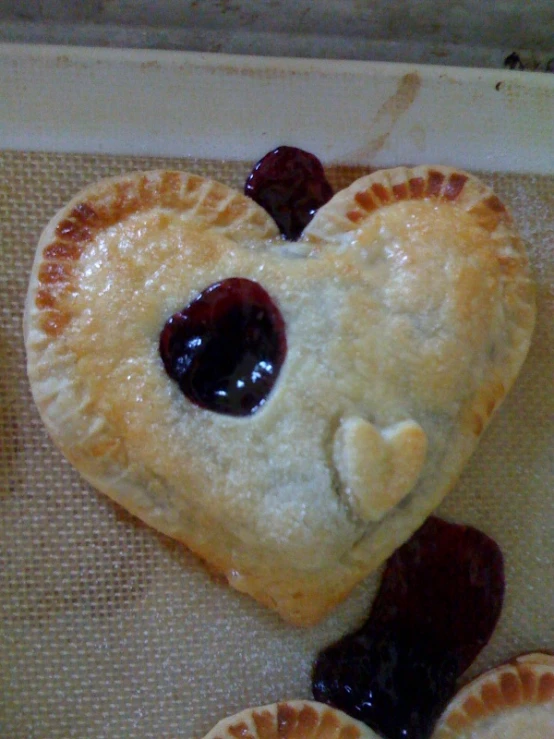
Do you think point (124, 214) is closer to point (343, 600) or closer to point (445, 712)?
point (343, 600)

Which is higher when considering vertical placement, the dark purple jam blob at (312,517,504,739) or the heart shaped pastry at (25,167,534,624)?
the heart shaped pastry at (25,167,534,624)

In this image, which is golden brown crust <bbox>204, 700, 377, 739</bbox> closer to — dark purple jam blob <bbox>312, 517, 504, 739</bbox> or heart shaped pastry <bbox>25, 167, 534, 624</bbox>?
dark purple jam blob <bbox>312, 517, 504, 739</bbox>

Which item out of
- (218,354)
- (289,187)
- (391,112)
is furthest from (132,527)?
(391,112)

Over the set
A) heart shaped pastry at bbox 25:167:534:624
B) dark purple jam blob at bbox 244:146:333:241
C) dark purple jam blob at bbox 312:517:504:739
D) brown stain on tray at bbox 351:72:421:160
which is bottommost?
dark purple jam blob at bbox 312:517:504:739

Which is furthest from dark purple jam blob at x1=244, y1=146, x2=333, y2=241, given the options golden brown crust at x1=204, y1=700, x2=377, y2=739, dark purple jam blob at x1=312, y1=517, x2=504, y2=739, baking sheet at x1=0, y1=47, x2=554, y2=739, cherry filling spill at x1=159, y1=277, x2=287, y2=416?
golden brown crust at x1=204, y1=700, x2=377, y2=739

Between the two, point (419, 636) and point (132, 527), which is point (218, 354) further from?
point (419, 636)

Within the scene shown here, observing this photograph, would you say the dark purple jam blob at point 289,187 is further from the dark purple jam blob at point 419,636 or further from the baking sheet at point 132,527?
the dark purple jam blob at point 419,636
